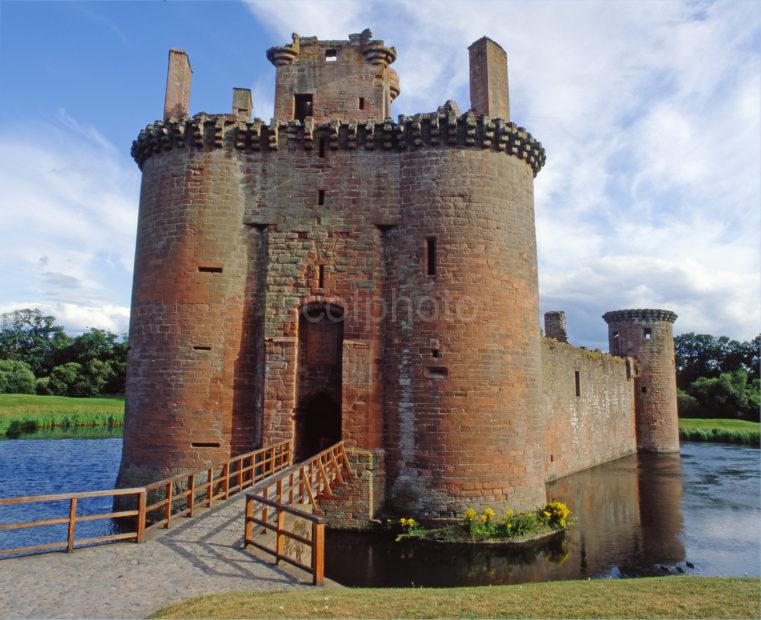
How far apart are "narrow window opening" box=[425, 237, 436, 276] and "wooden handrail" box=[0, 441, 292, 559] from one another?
594cm

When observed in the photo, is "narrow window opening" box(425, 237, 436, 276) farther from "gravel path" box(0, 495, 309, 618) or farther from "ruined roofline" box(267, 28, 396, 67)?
"gravel path" box(0, 495, 309, 618)

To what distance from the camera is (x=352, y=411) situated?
1544 cm

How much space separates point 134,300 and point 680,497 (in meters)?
19.3

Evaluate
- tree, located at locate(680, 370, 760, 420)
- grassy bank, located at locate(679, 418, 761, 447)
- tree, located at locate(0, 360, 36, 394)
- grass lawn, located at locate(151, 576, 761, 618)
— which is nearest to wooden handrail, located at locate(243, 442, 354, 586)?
grass lawn, located at locate(151, 576, 761, 618)

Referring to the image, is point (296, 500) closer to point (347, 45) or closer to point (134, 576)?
point (134, 576)

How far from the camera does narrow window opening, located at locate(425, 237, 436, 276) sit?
52.2 feet

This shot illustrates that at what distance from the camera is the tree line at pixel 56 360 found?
57.5 metres

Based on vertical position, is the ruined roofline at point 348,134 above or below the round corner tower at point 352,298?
above

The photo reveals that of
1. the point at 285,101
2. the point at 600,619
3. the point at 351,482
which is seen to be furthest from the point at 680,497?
the point at 285,101

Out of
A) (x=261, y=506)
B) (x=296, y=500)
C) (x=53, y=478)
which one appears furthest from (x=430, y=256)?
(x=53, y=478)

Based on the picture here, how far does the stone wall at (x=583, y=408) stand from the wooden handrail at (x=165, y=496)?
11.3 m

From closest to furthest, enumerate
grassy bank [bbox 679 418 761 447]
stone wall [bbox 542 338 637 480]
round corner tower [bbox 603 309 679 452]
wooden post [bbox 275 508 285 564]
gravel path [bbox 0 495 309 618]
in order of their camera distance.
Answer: gravel path [bbox 0 495 309 618]
wooden post [bbox 275 508 285 564]
stone wall [bbox 542 338 637 480]
round corner tower [bbox 603 309 679 452]
grassy bank [bbox 679 418 761 447]

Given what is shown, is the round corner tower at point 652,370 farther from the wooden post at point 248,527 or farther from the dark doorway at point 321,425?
the wooden post at point 248,527

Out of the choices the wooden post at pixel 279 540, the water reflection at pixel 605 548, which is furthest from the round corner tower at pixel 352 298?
the wooden post at pixel 279 540
